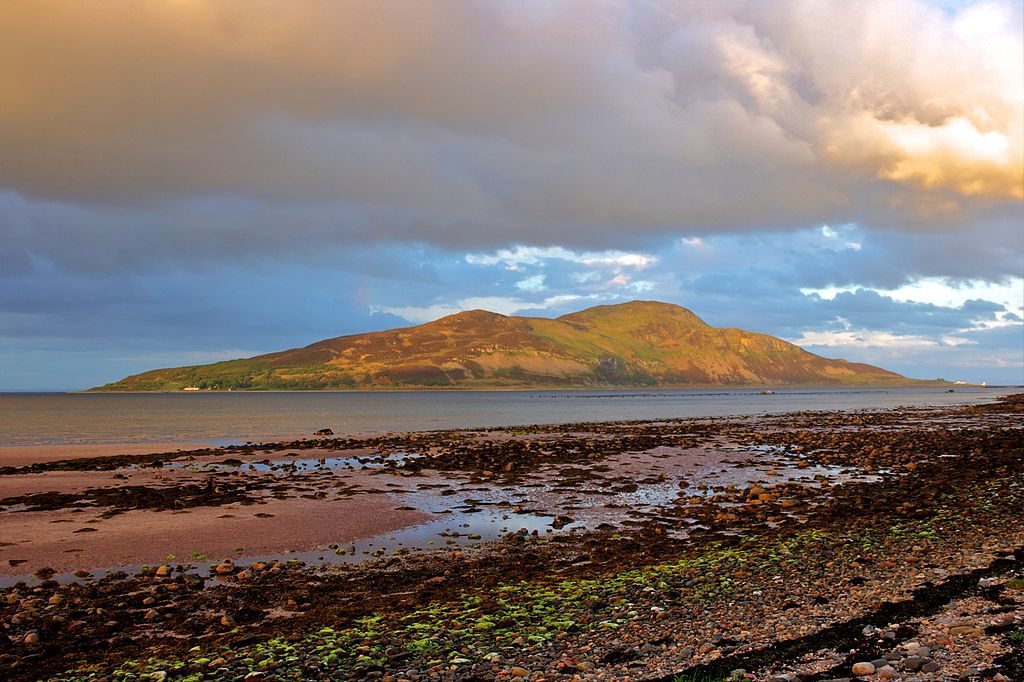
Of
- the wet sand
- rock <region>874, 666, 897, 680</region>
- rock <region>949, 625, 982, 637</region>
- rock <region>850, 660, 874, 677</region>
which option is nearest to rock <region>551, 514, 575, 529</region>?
rock <region>949, 625, 982, 637</region>

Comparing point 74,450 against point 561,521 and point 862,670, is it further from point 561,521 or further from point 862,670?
point 862,670

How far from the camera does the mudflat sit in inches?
417

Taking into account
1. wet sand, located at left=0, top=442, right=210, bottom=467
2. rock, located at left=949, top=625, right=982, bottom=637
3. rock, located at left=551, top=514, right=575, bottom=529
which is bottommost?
rock, located at left=551, top=514, right=575, bottom=529

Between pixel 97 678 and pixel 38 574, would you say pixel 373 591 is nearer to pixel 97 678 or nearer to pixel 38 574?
pixel 97 678

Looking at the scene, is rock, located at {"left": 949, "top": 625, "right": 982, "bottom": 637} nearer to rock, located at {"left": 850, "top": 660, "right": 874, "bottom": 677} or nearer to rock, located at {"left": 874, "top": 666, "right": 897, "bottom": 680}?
rock, located at {"left": 874, "top": 666, "right": 897, "bottom": 680}

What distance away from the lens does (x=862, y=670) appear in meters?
9.23

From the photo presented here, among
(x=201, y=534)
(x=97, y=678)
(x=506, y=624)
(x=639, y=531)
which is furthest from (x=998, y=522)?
(x=201, y=534)

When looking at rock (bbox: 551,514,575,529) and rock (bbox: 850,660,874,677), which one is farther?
rock (bbox: 551,514,575,529)

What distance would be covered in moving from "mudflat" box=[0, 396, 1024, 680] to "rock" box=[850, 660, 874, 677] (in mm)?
28

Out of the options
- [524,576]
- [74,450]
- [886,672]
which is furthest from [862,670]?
[74,450]

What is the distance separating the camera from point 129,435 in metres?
77.4

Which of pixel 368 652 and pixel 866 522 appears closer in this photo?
pixel 368 652

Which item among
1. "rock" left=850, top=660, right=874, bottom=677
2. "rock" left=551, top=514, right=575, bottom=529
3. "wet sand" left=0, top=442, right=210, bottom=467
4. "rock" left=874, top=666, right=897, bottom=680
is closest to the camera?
"rock" left=874, top=666, right=897, bottom=680

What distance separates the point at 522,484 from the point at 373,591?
18381mm
